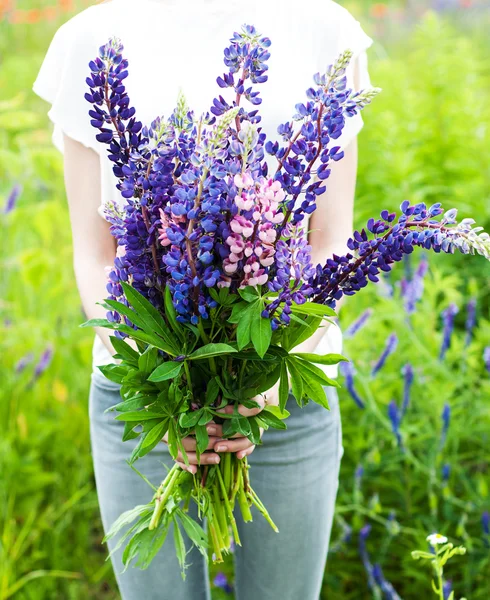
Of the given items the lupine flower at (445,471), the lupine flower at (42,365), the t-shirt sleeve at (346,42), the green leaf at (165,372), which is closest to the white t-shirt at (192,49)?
the t-shirt sleeve at (346,42)

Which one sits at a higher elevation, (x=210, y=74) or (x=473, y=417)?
(x=210, y=74)

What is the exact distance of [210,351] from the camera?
881 mm

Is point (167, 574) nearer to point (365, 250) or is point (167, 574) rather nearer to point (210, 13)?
point (365, 250)

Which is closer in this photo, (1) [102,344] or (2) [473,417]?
(1) [102,344]

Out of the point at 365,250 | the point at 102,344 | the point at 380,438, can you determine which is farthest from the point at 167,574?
the point at 380,438

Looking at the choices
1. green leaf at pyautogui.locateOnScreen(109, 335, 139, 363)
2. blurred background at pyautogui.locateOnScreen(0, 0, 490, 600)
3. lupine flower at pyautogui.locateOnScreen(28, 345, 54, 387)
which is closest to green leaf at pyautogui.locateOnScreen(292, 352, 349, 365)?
green leaf at pyautogui.locateOnScreen(109, 335, 139, 363)

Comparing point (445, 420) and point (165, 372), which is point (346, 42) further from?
point (445, 420)

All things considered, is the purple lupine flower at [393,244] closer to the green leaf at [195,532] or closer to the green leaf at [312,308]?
the green leaf at [312,308]

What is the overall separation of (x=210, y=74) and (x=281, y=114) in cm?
14

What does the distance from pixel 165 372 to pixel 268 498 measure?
61 cm

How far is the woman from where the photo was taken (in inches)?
51.1

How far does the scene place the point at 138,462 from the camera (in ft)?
4.57

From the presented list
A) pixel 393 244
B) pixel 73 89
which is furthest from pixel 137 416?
pixel 73 89

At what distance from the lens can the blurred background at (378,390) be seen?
204 cm
